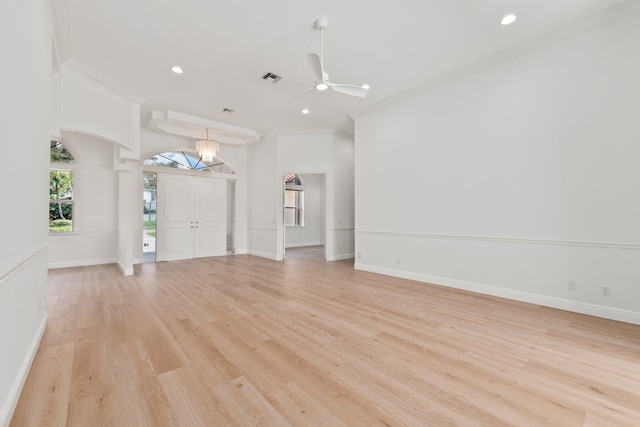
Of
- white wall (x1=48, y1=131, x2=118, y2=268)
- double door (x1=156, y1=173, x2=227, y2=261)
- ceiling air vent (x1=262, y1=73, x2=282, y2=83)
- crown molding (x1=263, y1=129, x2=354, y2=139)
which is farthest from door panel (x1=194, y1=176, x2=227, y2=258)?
ceiling air vent (x1=262, y1=73, x2=282, y2=83)

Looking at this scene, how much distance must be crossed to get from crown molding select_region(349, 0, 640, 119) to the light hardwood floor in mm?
3322

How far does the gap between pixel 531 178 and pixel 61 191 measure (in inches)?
354

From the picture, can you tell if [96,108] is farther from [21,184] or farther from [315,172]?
[315,172]

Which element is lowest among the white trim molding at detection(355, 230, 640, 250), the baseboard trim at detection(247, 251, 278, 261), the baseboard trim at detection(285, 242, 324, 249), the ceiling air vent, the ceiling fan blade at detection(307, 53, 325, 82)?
the baseboard trim at detection(285, 242, 324, 249)

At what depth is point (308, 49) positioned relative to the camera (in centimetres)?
363

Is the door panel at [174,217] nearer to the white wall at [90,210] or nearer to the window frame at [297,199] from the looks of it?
the white wall at [90,210]

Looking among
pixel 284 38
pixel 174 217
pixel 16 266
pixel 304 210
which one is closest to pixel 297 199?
pixel 304 210

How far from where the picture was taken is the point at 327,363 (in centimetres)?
204

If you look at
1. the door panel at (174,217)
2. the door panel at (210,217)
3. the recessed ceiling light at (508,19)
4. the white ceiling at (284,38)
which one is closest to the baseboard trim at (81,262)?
the door panel at (174,217)

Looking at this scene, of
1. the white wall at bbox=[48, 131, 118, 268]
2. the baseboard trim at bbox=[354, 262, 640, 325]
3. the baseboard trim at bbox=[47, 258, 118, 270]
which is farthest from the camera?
the white wall at bbox=[48, 131, 118, 268]

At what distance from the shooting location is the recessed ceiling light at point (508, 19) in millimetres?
2996

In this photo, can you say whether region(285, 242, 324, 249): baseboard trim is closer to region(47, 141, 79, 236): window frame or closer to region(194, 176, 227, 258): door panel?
region(194, 176, 227, 258): door panel

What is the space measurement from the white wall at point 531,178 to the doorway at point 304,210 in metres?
5.75

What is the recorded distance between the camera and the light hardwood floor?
1.52 m
